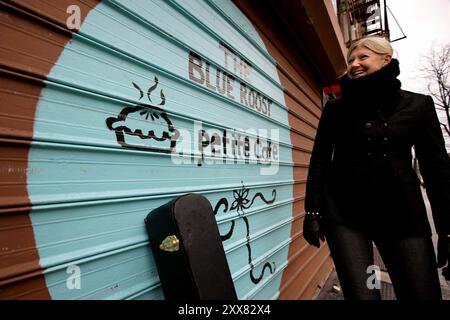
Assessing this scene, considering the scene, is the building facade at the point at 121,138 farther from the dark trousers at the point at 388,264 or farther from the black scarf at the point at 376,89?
the black scarf at the point at 376,89

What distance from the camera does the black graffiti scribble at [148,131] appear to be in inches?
42.0

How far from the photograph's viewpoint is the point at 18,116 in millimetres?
781

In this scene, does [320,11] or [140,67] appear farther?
[320,11]

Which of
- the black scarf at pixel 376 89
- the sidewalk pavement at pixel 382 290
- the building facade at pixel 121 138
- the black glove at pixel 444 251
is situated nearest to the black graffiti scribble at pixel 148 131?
the building facade at pixel 121 138

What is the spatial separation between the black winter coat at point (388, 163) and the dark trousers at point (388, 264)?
6cm

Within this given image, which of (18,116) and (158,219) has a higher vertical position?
(18,116)

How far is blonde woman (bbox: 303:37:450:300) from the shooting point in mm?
1271

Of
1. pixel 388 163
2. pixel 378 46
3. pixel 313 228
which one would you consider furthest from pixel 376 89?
pixel 313 228

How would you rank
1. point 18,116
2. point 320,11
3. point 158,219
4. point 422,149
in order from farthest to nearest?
point 320,11 < point 422,149 < point 158,219 < point 18,116

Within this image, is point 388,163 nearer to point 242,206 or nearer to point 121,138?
point 242,206
